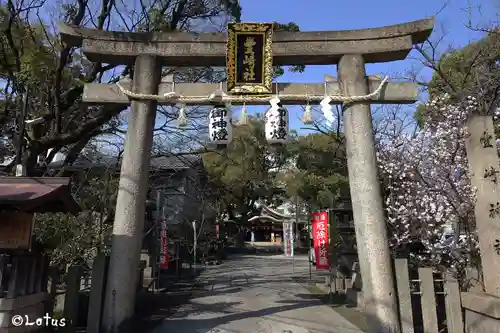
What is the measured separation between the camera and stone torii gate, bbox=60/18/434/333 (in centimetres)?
749

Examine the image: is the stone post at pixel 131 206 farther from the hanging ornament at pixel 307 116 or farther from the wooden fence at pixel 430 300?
the wooden fence at pixel 430 300

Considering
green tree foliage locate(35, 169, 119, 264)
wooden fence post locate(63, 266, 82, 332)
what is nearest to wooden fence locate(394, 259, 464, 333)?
wooden fence post locate(63, 266, 82, 332)

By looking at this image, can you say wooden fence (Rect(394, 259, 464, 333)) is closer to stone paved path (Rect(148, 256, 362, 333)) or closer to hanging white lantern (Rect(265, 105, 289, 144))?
stone paved path (Rect(148, 256, 362, 333))

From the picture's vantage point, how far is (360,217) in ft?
25.5

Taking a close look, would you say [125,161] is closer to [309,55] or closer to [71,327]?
[71,327]

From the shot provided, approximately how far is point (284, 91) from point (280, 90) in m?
0.09

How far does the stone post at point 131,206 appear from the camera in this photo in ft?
24.0

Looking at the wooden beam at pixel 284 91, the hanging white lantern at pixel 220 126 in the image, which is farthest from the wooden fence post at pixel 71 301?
the hanging white lantern at pixel 220 126

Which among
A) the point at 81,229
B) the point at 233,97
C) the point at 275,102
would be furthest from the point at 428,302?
the point at 81,229

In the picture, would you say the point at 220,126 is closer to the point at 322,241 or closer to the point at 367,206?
the point at 367,206

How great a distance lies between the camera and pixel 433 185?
10.4 meters

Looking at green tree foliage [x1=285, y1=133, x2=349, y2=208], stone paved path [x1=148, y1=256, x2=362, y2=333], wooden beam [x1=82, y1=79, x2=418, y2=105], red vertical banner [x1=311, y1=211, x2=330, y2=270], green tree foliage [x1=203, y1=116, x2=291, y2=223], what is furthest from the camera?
green tree foliage [x1=203, y1=116, x2=291, y2=223]

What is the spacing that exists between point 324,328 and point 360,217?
98.2 inches

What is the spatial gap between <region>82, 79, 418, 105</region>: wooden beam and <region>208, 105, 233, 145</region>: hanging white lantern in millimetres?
348
